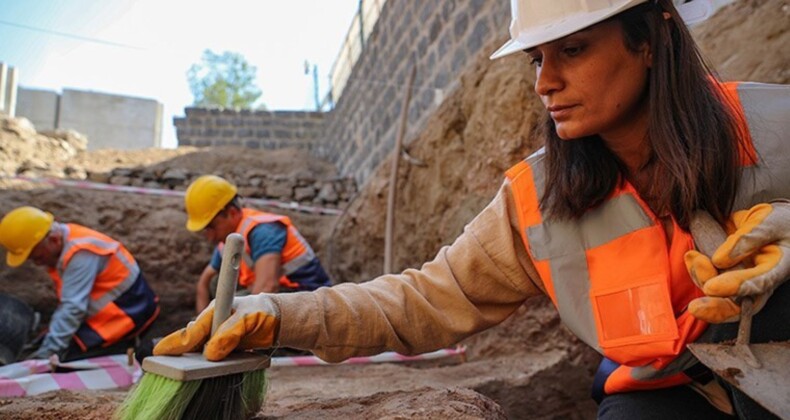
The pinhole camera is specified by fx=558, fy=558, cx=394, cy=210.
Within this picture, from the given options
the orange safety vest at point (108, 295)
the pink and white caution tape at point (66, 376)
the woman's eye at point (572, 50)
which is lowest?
the pink and white caution tape at point (66, 376)

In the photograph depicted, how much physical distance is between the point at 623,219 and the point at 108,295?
3.46m

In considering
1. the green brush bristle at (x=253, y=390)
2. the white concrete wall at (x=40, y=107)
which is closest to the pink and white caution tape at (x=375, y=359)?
the green brush bristle at (x=253, y=390)

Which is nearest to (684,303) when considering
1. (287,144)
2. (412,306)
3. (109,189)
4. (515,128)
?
(412,306)

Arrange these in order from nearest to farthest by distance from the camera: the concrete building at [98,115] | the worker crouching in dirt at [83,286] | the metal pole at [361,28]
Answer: the worker crouching in dirt at [83,286], the metal pole at [361,28], the concrete building at [98,115]

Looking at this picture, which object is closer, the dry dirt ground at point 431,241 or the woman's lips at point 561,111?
the woman's lips at point 561,111

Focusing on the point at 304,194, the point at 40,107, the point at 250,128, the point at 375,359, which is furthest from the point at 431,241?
the point at 40,107

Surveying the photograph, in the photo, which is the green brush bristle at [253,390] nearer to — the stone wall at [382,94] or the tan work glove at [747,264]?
the tan work glove at [747,264]

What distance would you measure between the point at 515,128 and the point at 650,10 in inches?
71.2

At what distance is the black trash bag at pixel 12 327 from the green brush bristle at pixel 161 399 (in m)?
2.57

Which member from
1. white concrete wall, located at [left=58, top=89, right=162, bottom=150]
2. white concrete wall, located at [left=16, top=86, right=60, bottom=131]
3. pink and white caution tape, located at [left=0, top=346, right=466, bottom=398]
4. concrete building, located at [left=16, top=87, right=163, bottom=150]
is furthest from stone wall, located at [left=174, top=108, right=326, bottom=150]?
white concrete wall, located at [left=58, top=89, right=162, bottom=150]

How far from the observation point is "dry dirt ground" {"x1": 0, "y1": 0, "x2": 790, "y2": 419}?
158cm

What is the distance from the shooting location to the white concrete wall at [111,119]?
16.8m

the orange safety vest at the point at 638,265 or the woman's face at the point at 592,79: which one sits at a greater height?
the woman's face at the point at 592,79

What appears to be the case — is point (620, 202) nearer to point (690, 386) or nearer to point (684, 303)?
point (684, 303)
